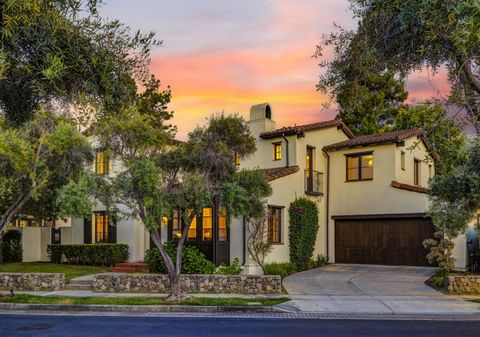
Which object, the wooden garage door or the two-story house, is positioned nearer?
the two-story house

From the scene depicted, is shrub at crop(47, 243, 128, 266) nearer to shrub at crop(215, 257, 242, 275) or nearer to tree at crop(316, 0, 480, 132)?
shrub at crop(215, 257, 242, 275)

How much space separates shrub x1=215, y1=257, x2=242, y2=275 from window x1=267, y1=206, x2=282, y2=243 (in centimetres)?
195

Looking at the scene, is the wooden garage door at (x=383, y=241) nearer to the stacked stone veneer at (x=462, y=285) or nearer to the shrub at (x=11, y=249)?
the stacked stone veneer at (x=462, y=285)

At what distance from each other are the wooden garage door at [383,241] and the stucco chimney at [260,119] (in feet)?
20.0

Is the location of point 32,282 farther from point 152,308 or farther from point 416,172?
point 416,172

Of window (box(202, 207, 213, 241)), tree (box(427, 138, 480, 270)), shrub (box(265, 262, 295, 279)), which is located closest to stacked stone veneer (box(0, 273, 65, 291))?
window (box(202, 207, 213, 241))

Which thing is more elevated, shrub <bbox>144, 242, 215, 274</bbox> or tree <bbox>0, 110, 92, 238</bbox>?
tree <bbox>0, 110, 92, 238</bbox>

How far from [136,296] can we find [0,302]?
13.5ft

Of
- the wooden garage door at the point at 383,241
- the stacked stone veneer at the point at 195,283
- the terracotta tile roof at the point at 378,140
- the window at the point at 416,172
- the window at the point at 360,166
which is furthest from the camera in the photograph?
the window at the point at 416,172

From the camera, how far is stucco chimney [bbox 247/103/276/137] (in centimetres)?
2608

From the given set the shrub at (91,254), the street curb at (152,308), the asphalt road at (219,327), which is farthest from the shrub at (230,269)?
the asphalt road at (219,327)

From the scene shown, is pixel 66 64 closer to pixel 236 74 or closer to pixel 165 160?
pixel 165 160

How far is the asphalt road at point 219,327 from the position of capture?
11023 mm

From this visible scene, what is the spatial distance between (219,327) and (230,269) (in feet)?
26.6
